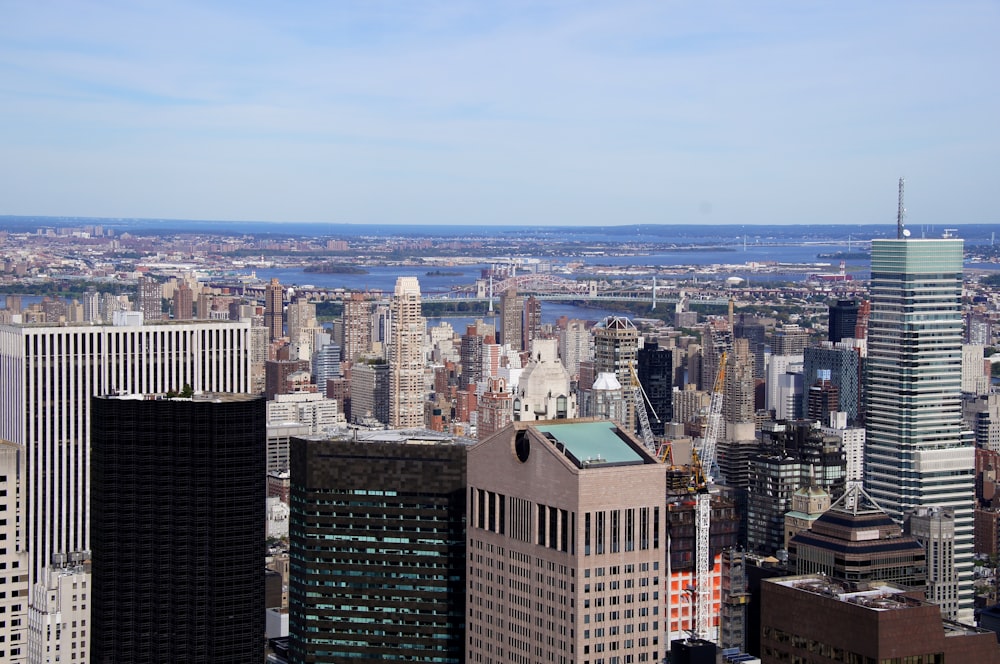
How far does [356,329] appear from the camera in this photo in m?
123

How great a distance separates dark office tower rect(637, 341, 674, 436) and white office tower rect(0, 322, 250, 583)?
31.8 m

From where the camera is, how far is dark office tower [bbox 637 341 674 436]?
84488 mm

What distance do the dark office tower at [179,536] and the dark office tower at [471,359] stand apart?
197 ft

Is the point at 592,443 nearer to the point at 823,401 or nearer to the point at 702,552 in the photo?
the point at 702,552

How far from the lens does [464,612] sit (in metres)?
38.2

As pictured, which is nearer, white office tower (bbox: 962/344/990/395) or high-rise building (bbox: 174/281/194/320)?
white office tower (bbox: 962/344/990/395)

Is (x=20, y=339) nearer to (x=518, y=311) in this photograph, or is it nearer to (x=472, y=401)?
(x=472, y=401)

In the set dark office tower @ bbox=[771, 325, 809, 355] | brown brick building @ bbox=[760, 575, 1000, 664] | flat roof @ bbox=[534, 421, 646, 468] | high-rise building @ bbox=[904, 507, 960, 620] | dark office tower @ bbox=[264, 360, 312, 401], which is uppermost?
flat roof @ bbox=[534, 421, 646, 468]

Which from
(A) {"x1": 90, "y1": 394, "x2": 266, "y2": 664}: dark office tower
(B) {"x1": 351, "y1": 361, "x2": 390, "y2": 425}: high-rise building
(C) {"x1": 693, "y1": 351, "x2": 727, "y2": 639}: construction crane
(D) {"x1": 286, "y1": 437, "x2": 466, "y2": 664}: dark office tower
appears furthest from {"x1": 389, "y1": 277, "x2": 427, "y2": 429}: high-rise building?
(D) {"x1": 286, "y1": 437, "x2": 466, "y2": 664}: dark office tower

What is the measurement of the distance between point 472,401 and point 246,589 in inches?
1925

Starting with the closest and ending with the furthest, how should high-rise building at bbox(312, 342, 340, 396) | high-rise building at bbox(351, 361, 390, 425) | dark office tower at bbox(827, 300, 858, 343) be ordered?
high-rise building at bbox(351, 361, 390, 425) < dark office tower at bbox(827, 300, 858, 343) < high-rise building at bbox(312, 342, 340, 396)

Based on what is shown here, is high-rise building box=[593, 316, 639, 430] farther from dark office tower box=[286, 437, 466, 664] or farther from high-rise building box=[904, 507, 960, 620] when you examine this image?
dark office tower box=[286, 437, 466, 664]

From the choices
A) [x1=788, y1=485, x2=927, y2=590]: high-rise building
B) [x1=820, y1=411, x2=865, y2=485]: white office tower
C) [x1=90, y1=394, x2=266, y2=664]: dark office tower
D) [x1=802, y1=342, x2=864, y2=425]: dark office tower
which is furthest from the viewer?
[x1=802, y1=342, x2=864, y2=425]: dark office tower

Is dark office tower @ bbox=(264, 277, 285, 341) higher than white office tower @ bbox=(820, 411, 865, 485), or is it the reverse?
dark office tower @ bbox=(264, 277, 285, 341)
